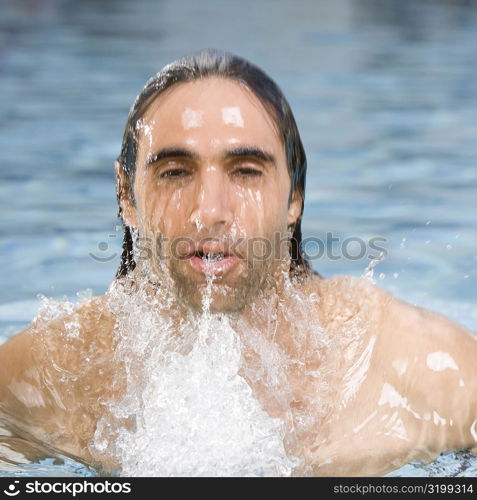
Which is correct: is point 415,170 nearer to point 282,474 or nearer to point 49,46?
point 282,474

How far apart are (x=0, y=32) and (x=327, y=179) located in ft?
17.8

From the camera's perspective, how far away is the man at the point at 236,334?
2.70 m

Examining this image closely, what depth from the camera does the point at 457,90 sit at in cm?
800

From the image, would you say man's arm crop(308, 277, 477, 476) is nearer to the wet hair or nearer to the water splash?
the water splash

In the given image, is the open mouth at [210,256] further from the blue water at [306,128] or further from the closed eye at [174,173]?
the blue water at [306,128]

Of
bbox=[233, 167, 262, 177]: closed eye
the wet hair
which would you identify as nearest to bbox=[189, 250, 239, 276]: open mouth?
bbox=[233, 167, 262, 177]: closed eye

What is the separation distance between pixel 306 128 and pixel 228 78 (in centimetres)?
414

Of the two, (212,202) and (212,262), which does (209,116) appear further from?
(212,262)

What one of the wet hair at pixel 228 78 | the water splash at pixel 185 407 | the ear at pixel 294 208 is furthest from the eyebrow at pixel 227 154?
the water splash at pixel 185 407

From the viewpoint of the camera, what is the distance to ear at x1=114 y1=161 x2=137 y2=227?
2986 mm

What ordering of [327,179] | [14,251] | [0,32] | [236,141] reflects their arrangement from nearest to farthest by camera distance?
1. [236,141]
2. [14,251]
3. [327,179]
4. [0,32]

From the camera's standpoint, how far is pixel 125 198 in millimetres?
3012

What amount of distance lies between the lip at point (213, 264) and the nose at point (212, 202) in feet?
0.27

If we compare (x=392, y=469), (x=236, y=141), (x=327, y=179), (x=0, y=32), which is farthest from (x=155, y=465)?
(x=0, y=32)
